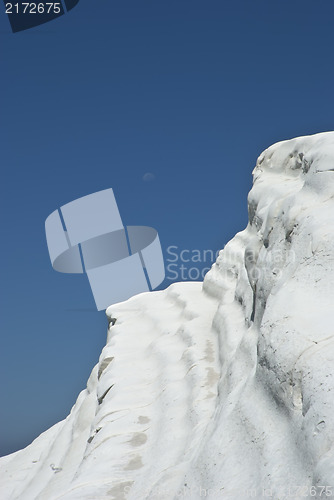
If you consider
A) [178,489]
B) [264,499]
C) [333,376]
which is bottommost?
[178,489]

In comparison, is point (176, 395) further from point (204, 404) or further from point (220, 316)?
→ point (220, 316)

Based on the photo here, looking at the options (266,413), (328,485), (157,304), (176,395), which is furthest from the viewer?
(157,304)

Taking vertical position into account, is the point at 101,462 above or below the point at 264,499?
below

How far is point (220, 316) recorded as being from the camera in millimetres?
6832

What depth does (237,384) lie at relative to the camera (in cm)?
454

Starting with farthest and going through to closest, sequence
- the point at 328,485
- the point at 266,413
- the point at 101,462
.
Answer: the point at 101,462
the point at 266,413
the point at 328,485

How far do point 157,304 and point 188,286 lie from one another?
0.68 metres

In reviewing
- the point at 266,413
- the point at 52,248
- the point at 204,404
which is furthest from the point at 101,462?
the point at 52,248

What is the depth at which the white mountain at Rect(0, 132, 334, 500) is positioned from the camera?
3161 millimetres

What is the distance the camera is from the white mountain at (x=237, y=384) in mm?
3161

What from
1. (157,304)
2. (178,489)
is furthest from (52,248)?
(178,489)

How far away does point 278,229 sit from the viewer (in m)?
5.23

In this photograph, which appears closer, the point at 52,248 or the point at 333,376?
the point at 333,376

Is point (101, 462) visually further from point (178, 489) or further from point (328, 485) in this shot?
point (328, 485)
